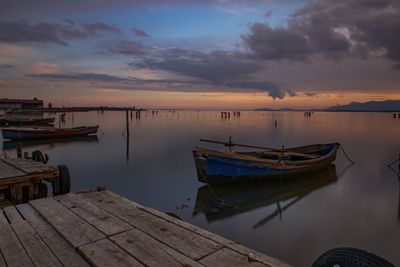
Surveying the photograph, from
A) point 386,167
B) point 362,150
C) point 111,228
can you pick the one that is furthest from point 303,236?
point 362,150

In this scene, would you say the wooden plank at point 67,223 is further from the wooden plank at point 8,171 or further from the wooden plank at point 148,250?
the wooden plank at point 8,171

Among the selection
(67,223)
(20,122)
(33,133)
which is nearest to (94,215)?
(67,223)

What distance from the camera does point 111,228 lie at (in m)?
3.54

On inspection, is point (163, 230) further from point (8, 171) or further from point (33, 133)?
point (33, 133)

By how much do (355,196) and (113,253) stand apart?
12776 millimetres

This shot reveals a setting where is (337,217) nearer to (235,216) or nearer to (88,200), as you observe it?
(235,216)

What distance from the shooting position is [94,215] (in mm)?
4004

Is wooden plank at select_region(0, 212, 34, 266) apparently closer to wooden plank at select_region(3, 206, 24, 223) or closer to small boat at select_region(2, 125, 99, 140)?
wooden plank at select_region(3, 206, 24, 223)

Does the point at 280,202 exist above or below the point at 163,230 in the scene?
below

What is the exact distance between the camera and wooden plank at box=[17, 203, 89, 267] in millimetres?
2775

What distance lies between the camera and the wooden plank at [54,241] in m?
2.78

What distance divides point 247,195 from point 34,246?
31.6 ft

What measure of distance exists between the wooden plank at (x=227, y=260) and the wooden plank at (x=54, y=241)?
→ 129cm

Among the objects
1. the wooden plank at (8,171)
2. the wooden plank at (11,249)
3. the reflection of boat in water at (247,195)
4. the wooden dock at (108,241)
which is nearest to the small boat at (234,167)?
the reflection of boat in water at (247,195)
